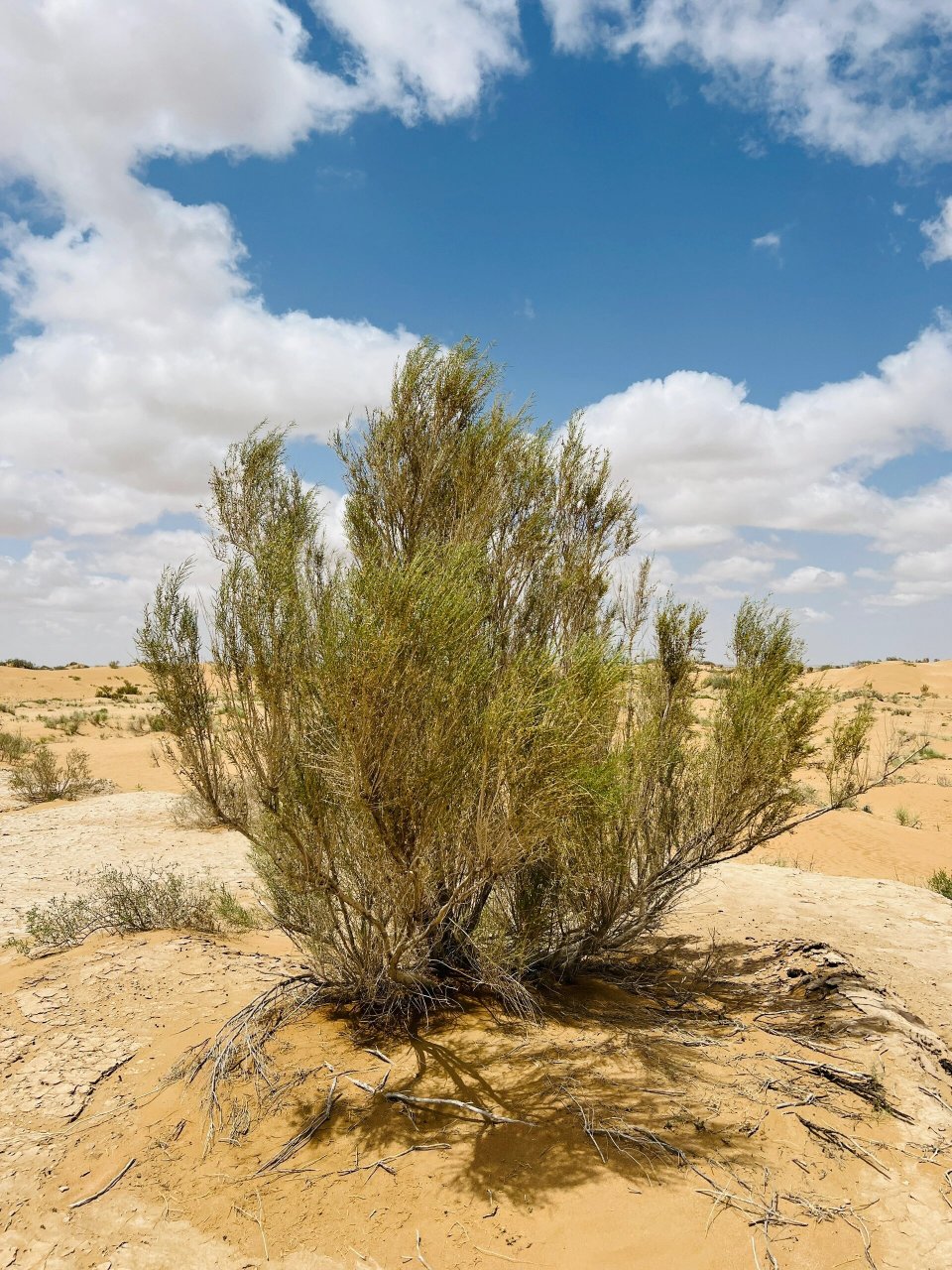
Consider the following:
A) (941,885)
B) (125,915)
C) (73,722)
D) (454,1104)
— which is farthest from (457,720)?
(73,722)

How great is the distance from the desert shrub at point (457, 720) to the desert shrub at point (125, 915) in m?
2.44

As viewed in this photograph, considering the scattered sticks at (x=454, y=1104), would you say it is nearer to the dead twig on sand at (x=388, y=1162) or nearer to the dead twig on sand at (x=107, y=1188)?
the dead twig on sand at (x=388, y=1162)

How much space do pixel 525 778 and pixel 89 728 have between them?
92.8ft

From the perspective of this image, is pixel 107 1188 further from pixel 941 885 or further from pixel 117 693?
pixel 117 693

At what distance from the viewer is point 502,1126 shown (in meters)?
4.39

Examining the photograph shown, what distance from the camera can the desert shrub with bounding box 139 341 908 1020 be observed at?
165 inches

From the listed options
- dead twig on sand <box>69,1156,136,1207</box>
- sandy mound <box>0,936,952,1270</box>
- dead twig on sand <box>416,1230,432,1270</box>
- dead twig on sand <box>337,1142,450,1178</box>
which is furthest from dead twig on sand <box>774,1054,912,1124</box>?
dead twig on sand <box>69,1156,136,1207</box>

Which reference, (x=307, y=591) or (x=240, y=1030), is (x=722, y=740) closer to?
(x=307, y=591)

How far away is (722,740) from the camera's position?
20.9 ft

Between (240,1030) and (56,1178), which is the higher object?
(240,1030)

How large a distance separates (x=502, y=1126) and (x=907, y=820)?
15991 mm

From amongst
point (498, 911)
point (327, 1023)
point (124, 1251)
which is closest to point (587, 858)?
point (498, 911)

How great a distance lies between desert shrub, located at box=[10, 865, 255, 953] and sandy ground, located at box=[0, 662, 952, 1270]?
1.02 feet

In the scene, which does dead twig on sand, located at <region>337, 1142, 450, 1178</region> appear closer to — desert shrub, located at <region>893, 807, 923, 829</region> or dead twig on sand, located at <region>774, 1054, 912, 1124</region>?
dead twig on sand, located at <region>774, 1054, 912, 1124</region>
